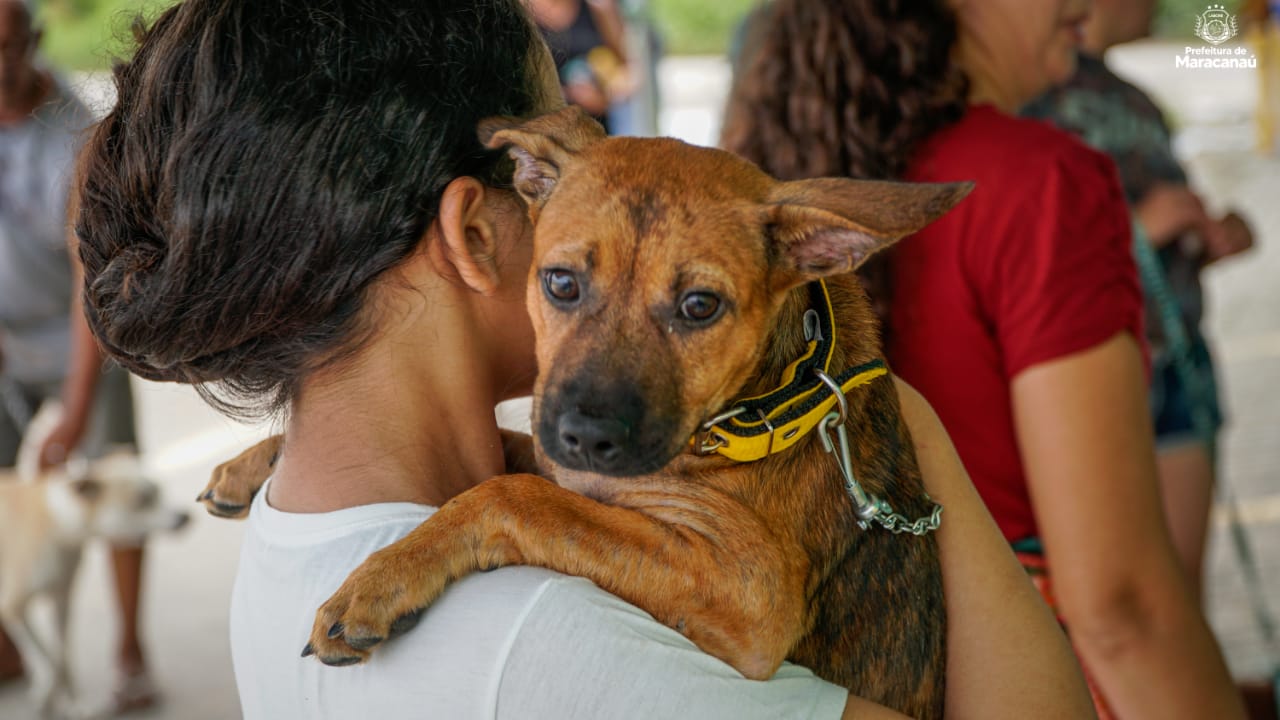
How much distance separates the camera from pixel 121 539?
539 cm

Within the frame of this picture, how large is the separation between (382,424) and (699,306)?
0.56 m

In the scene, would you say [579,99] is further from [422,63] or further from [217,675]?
[422,63]

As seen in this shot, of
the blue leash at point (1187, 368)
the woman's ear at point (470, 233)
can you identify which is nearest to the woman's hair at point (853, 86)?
the blue leash at point (1187, 368)

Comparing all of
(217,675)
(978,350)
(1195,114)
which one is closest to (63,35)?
(217,675)

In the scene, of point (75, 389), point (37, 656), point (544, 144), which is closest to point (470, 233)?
point (544, 144)

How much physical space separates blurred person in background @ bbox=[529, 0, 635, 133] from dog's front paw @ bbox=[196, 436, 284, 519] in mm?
4865

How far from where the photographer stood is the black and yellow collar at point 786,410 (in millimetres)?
1803

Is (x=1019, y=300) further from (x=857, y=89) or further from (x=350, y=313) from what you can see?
(x=350, y=313)

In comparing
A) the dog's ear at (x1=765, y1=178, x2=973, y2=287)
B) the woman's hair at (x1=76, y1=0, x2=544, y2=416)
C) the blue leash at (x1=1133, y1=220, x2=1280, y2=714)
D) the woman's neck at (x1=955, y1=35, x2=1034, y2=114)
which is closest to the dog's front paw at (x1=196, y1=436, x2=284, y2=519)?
the woman's hair at (x1=76, y1=0, x2=544, y2=416)

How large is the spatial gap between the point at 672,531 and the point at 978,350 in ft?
3.72

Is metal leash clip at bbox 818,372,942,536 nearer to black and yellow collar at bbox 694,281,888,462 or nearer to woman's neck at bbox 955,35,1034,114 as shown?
black and yellow collar at bbox 694,281,888,462

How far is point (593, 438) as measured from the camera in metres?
1.77

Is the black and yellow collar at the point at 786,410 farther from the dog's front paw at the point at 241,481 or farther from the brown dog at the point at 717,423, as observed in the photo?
the dog's front paw at the point at 241,481

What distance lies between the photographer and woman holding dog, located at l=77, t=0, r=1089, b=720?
1466mm
